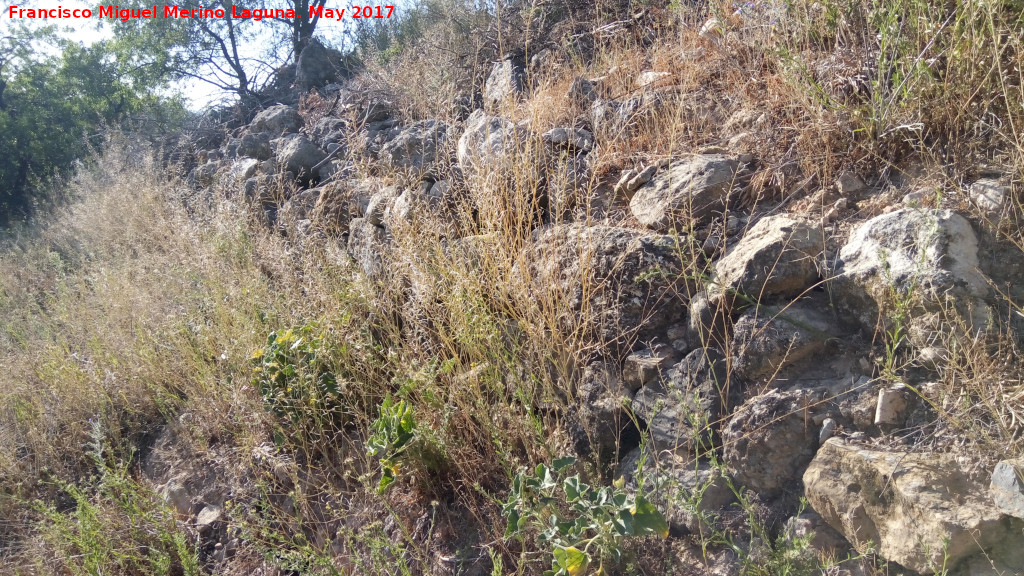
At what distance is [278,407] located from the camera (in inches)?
108

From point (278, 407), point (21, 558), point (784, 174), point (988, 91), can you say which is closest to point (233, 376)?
point (278, 407)

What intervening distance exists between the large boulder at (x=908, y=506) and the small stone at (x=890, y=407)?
0.36ft

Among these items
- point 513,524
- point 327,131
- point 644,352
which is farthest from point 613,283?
point 327,131

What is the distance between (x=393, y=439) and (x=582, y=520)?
0.82 m

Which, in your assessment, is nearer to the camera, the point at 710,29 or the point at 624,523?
the point at 624,523

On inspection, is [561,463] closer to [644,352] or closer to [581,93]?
[644,352]

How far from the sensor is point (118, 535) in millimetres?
2635

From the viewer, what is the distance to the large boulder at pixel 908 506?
1529 millimetres

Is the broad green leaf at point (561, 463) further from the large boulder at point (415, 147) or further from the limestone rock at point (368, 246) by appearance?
the large boulder at point (415, 147)

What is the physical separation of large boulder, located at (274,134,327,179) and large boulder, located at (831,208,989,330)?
3.98 meters

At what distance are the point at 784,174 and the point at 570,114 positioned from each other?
4.53 ft

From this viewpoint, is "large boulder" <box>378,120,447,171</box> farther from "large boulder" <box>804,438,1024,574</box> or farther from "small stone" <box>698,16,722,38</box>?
"large boulder" <box>804,438,1024,574</box>

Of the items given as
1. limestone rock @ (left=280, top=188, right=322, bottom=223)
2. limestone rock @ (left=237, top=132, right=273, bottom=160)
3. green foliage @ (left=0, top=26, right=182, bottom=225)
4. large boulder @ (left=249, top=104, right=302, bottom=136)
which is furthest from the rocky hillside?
green foliage @ (left=0, top=26, right=182, bottom=225)

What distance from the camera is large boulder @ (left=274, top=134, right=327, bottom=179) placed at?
504 centimetres
